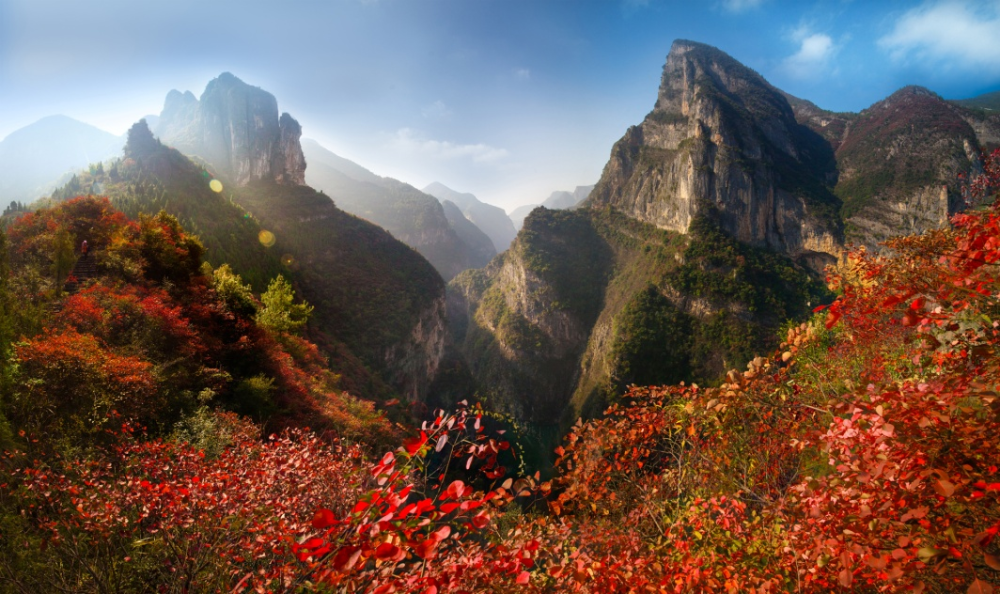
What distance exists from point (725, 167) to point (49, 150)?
241 m

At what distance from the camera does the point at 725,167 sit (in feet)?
290

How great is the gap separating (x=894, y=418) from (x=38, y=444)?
12.0 m

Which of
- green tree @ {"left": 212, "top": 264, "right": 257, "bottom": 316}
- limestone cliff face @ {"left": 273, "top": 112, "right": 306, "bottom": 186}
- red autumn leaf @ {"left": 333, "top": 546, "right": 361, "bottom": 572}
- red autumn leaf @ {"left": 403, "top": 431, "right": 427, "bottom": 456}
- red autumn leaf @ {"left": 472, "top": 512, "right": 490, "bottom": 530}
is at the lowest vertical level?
green tree @ {"left": 212, "top": 264, "right": 257, "bottom": 316}

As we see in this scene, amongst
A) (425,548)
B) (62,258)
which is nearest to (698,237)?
(62,258)

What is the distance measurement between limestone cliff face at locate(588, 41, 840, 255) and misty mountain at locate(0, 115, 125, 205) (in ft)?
561

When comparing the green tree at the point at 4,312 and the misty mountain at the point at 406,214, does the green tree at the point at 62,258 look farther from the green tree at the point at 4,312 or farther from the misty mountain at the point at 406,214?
the misty mountain at the point at 406,214

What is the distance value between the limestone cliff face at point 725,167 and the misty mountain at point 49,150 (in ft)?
561

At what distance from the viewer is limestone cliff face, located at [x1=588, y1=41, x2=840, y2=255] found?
284 ft

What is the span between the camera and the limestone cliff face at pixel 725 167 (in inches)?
3408

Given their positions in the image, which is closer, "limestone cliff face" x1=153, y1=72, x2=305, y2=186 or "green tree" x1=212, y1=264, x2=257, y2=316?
"green tree" x1=212, y1=264, x2=257, y2=316

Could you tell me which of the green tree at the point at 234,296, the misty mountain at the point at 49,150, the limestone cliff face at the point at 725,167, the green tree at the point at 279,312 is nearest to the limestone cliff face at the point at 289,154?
the green tree at the point at 279,312

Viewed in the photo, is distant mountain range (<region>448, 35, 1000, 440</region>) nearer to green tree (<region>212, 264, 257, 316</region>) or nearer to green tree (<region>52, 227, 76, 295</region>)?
green tree (<region>212, 264, 257, 316</region>)

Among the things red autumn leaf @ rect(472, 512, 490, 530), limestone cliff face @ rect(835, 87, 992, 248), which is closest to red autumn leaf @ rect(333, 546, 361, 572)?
red autumn leaf @ rect(472, 512, 490, 530)

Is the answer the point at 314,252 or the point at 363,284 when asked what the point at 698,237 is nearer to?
the point at 363,284
